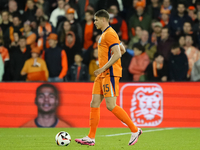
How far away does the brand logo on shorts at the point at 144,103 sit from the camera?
888 centimetres

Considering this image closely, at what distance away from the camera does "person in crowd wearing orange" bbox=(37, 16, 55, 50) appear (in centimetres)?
1089

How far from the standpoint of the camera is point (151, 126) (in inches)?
349

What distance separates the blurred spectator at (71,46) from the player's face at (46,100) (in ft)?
5.14

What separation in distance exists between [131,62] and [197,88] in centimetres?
206

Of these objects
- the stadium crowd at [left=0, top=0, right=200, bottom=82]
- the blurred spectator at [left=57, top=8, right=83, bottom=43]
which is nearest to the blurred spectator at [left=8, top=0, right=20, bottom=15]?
the stadium crowd at [left=0, top=0, right=200, bottom=82]

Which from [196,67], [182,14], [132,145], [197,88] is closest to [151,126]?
[197,88]

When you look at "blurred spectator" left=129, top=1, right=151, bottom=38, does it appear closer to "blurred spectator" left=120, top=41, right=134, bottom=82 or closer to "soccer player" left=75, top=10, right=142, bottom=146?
"blurred spectator" left=120, top=41, right=134, bottom=82

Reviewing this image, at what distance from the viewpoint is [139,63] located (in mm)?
10039

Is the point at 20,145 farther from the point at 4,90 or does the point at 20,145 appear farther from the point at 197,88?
the point at 197,88

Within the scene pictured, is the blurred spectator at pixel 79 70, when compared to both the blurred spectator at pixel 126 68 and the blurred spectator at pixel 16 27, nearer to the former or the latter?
the blurred spectator at pixel 126 68

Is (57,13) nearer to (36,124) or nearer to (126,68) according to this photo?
(126,68)

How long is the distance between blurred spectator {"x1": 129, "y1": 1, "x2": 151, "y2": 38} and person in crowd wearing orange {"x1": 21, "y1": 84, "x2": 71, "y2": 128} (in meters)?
3.33

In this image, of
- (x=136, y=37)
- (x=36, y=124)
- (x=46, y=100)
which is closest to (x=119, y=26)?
(x=136, y=37)

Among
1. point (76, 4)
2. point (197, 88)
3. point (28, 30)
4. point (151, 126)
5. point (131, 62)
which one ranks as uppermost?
point (76, 4)
